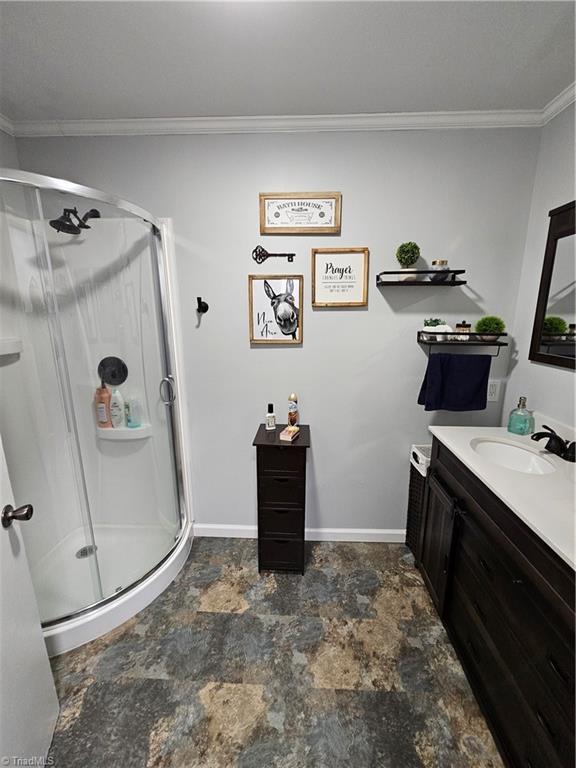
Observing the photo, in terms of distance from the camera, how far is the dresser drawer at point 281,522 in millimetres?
1781

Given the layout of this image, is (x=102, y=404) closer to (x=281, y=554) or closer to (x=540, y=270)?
(x=281, y=554)

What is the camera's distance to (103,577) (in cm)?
168

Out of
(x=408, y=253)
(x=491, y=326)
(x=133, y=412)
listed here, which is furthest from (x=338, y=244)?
(x=133, y=412)

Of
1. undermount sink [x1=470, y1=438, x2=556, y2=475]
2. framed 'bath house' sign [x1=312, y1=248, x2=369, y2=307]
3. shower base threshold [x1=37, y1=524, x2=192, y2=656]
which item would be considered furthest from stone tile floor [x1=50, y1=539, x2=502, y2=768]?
framed 'bath house' sign [x1=312, y1=248, x2=369, y2=307]

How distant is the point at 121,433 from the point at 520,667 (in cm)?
210

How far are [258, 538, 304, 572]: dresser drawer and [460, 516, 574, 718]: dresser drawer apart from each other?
93 cm

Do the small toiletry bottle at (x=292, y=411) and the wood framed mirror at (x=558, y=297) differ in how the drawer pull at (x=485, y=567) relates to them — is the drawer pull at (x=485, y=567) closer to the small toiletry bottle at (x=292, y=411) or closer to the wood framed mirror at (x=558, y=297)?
the wood framed mirror at (x=558, y=297)

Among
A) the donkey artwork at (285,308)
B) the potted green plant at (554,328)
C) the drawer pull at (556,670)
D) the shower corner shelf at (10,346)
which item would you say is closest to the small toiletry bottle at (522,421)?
the potted green plant at (554,328)

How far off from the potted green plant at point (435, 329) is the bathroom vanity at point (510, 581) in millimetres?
503

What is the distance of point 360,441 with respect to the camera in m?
2.00

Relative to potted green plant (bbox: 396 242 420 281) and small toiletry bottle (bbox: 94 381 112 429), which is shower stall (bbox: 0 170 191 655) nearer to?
small toiletry bottle (bbox: 94 381 112 429)

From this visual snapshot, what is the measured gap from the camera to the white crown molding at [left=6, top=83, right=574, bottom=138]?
1.59 metres

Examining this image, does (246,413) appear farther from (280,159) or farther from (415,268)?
(280,159)

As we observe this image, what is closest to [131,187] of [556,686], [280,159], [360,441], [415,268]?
[280,159]
